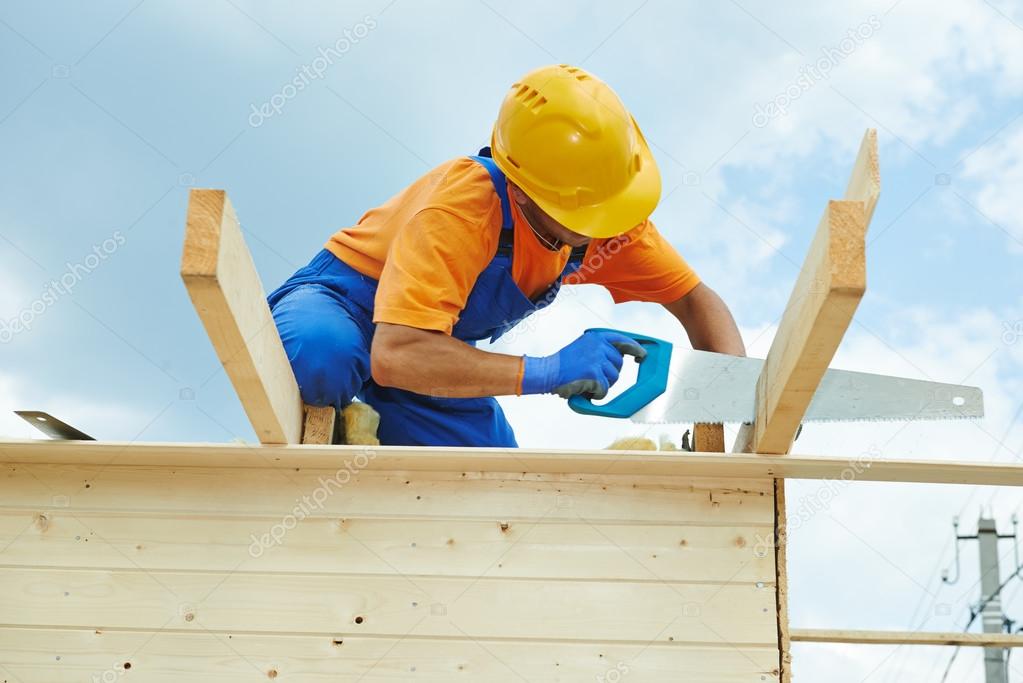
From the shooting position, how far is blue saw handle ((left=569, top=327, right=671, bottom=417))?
3.12m

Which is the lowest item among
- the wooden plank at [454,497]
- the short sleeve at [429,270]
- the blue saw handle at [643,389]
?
the wooden plank at [454,497]

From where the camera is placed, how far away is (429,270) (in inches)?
125

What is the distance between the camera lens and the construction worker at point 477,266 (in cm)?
316

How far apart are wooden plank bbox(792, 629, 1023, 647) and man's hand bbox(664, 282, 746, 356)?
1223mm

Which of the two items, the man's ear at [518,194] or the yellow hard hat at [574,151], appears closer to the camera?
the yellow hard hat at [574,151]

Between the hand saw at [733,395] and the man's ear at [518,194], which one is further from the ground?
the man's ear at [518,194]

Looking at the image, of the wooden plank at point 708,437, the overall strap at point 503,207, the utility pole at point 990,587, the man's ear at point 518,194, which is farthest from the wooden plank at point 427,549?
the utility pole at point 990,587

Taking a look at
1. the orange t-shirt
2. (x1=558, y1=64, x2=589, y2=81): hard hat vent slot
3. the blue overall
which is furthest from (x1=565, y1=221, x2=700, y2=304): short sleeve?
(x1=558, y1=64, x2=589, y2=81): hard hat vent slot

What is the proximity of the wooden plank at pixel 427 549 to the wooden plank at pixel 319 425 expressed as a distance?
26cm

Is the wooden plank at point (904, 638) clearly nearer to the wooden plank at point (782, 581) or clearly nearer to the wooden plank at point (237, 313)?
the wooden plank at point (782, 581)

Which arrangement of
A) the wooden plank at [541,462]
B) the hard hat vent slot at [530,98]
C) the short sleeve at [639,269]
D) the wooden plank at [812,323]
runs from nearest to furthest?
the wooden plank at [812,323], the wooden plank at [541,462], the hard hat vent slot at [530,98], the short sleeve at [639,269]

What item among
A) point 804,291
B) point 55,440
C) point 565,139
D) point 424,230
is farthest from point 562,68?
point 55,440

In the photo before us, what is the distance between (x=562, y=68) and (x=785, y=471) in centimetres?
159

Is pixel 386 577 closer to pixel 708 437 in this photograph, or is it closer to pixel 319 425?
pixel 319 425
